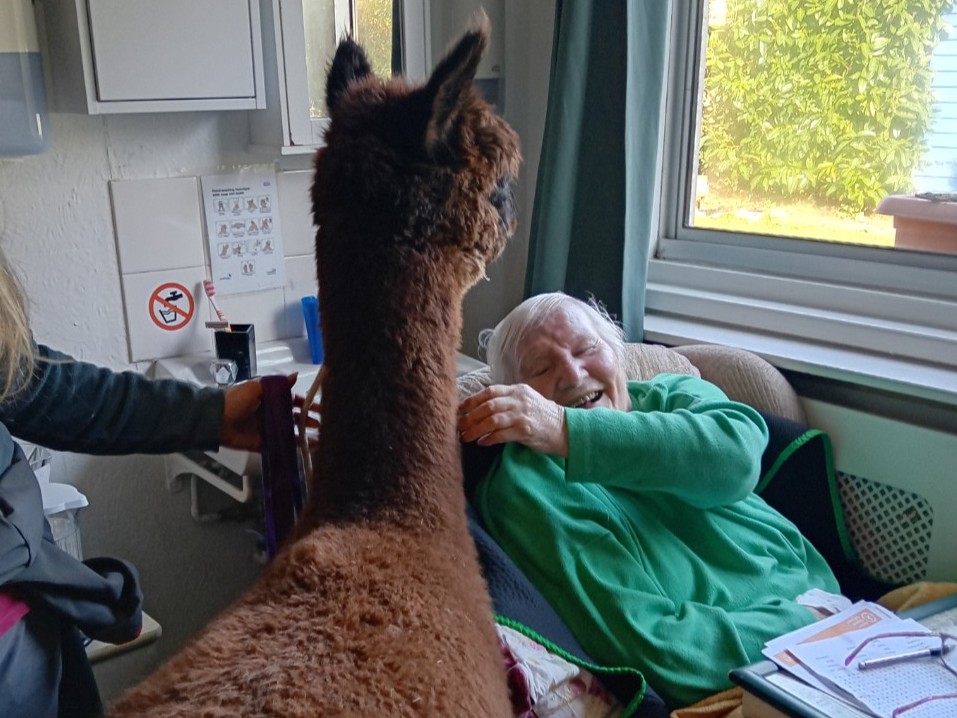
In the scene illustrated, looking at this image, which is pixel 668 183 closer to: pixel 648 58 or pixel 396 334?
pixel 648 58

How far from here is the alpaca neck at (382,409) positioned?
2.85ft

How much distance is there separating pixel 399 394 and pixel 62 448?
58 cm

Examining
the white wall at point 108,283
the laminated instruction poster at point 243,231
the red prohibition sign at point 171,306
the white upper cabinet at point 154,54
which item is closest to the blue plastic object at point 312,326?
the laminated instruction poster at point 243,231

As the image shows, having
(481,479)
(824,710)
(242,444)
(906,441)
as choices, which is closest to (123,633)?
(242,444)

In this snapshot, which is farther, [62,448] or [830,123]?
[830,123]

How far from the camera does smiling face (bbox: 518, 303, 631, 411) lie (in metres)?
1.48

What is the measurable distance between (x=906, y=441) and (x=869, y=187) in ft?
2.25

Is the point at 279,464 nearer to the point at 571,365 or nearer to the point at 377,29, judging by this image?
the point at 571,365

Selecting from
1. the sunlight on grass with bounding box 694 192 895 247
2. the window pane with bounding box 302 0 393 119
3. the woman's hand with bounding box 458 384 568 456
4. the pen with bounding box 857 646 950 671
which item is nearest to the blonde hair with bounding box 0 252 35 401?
the woman's hand with bounding box 458 384 568 456

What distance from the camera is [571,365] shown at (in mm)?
1485

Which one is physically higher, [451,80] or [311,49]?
[311,49]

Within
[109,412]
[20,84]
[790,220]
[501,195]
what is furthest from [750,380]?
[20,84]

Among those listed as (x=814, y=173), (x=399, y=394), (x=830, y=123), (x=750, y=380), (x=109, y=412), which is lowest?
(x=750, y=380)

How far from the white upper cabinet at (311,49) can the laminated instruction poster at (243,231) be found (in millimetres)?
119
